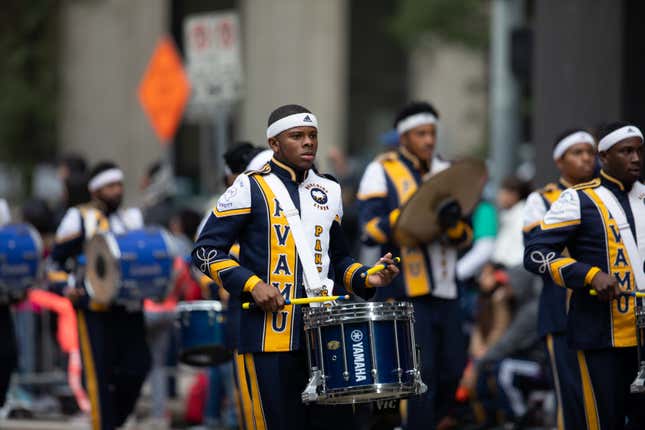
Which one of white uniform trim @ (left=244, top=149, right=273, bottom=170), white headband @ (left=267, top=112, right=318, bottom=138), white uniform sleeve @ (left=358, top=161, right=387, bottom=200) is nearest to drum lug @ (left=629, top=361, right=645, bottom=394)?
white headband @ (left=267, top=112, right=318, bottom=138)

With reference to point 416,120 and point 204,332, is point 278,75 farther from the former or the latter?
point 416,120

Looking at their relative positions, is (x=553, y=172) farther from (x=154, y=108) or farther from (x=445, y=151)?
(x=445, y=151)

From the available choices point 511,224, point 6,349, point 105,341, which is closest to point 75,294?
point 105,341

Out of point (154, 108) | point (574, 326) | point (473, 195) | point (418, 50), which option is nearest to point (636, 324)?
point (574, 326)

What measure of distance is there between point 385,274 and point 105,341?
4.00m

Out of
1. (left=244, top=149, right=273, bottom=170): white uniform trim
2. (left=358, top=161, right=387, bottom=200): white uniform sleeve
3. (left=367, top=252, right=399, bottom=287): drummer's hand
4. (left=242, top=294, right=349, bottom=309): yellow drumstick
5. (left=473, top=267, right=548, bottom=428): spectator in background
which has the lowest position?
A: (left=473, top=267, right=548, bottom=428): spectator in background

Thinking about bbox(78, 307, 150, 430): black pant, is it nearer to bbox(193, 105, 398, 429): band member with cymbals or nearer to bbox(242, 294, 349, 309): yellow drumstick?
bbox(193, 105, 398, 429): band member with cymbals

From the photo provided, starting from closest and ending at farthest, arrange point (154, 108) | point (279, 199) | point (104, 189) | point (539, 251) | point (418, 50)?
point (279, 199) → point (539, 251) → point (104, 189) → point (154, 108) → point (418, 50)

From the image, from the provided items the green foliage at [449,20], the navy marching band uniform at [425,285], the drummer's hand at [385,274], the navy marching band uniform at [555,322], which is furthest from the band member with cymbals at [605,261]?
the green foliage at [449,20]

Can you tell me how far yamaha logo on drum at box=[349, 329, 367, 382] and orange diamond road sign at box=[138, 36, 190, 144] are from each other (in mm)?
10067

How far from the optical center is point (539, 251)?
27.5ft

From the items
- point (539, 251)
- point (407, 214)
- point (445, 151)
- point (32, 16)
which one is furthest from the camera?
point (32, 16)

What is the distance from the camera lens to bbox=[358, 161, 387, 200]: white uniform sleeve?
34.7 feet

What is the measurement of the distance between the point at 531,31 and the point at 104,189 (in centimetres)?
511
